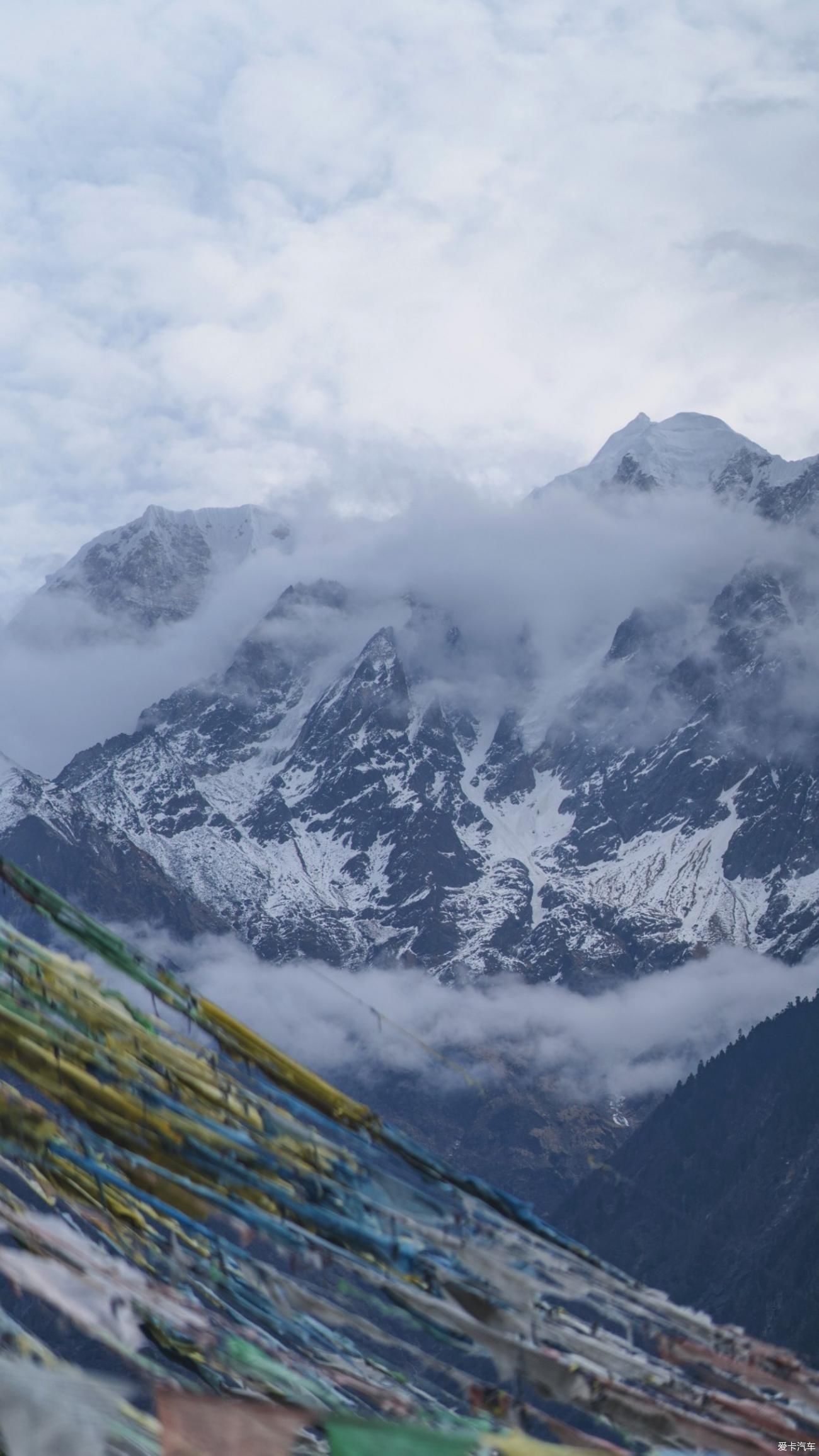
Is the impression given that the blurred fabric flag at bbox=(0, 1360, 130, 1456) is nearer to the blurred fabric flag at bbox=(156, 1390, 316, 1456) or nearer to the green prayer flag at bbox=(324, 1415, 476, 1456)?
the blurred fabric flag at bbox=(156, 1390, 316, 1456)

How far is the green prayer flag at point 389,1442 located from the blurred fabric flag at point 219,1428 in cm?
31

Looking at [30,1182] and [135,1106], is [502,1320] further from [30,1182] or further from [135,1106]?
[30,1182]

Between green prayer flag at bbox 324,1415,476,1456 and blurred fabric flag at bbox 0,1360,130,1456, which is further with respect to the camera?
green prayer flag at bbox 324,1415,476,1456

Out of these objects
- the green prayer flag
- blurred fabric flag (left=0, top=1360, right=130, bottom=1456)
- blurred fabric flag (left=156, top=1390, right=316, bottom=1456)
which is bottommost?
blurred fabric flag (left=0, top=1360, right=130, bottom=1456)

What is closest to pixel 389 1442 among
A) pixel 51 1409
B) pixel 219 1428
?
pixel 219 1428

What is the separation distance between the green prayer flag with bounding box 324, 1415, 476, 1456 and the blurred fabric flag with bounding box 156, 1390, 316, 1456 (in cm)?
31

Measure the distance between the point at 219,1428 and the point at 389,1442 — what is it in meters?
0.96

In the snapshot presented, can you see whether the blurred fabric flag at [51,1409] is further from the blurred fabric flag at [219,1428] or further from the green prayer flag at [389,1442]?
the green prayer flag at [389,1442]

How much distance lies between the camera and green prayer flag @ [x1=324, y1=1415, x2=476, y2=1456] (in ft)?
28.2

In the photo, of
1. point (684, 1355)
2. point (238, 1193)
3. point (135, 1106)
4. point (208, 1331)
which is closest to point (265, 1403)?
point (208, 1331)

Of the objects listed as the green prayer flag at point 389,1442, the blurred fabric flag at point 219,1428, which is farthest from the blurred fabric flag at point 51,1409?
the green prayer flag at point 389,1442

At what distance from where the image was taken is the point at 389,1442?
864 centimetres

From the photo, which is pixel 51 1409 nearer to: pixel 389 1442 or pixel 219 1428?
pixel 219 1428

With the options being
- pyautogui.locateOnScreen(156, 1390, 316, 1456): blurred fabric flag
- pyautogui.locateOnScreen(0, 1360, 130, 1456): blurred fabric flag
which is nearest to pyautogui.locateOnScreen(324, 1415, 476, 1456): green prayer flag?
pyautogui.locateOnScreen(156, 1390, 316, 1456): blurred fabric flag
